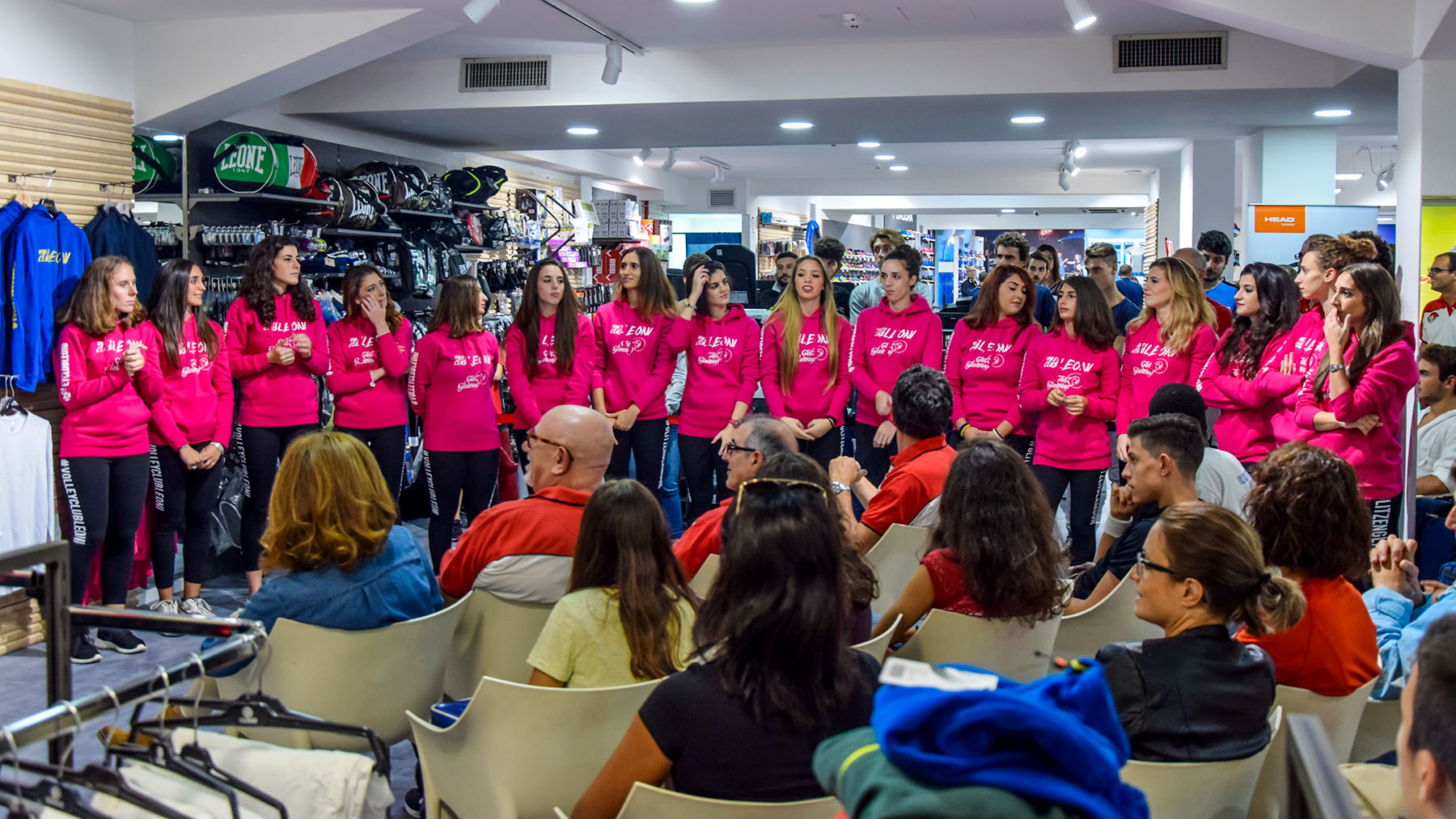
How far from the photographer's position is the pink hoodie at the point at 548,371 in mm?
5266

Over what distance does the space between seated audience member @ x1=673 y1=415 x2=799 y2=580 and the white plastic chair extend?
144 cm

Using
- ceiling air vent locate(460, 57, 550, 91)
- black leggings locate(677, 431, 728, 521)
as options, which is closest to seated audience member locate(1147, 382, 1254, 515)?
black leggings locate(677, 431, 728, 521)

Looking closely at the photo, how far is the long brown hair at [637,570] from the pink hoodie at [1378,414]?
2.60m

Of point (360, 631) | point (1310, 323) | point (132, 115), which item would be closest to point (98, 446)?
point (132, 115)

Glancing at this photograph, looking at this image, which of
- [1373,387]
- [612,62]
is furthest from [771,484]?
[612,62]

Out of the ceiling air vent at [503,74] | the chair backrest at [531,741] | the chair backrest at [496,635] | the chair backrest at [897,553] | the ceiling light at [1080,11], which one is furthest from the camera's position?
the ceiling air vent at [503,74]

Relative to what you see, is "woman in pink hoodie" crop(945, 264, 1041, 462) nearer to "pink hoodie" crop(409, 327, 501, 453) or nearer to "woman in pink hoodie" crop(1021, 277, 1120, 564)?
"woman in pink hoodie" crop(1021, 277, 1120, 564)

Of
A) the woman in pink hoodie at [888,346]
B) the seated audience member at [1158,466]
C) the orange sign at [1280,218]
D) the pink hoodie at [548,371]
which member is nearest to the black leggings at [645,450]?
the pink hoodie at [548,371]

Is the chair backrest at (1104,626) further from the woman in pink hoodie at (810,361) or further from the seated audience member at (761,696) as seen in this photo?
the woman in pink hoodie at (810,361)

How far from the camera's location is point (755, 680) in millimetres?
1583

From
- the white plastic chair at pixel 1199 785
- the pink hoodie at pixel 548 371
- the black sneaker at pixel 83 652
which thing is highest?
the pink hoodie at pixel 548 371

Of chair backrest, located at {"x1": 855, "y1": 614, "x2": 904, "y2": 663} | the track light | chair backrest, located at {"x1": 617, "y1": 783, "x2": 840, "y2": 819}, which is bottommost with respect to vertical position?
chair backrest, located at {"x1": 617, "y1": 783, "x2": 840, "y2": 819}

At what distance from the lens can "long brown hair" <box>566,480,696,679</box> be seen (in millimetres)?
2100

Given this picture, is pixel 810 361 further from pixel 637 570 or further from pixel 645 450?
pixel 637 570
